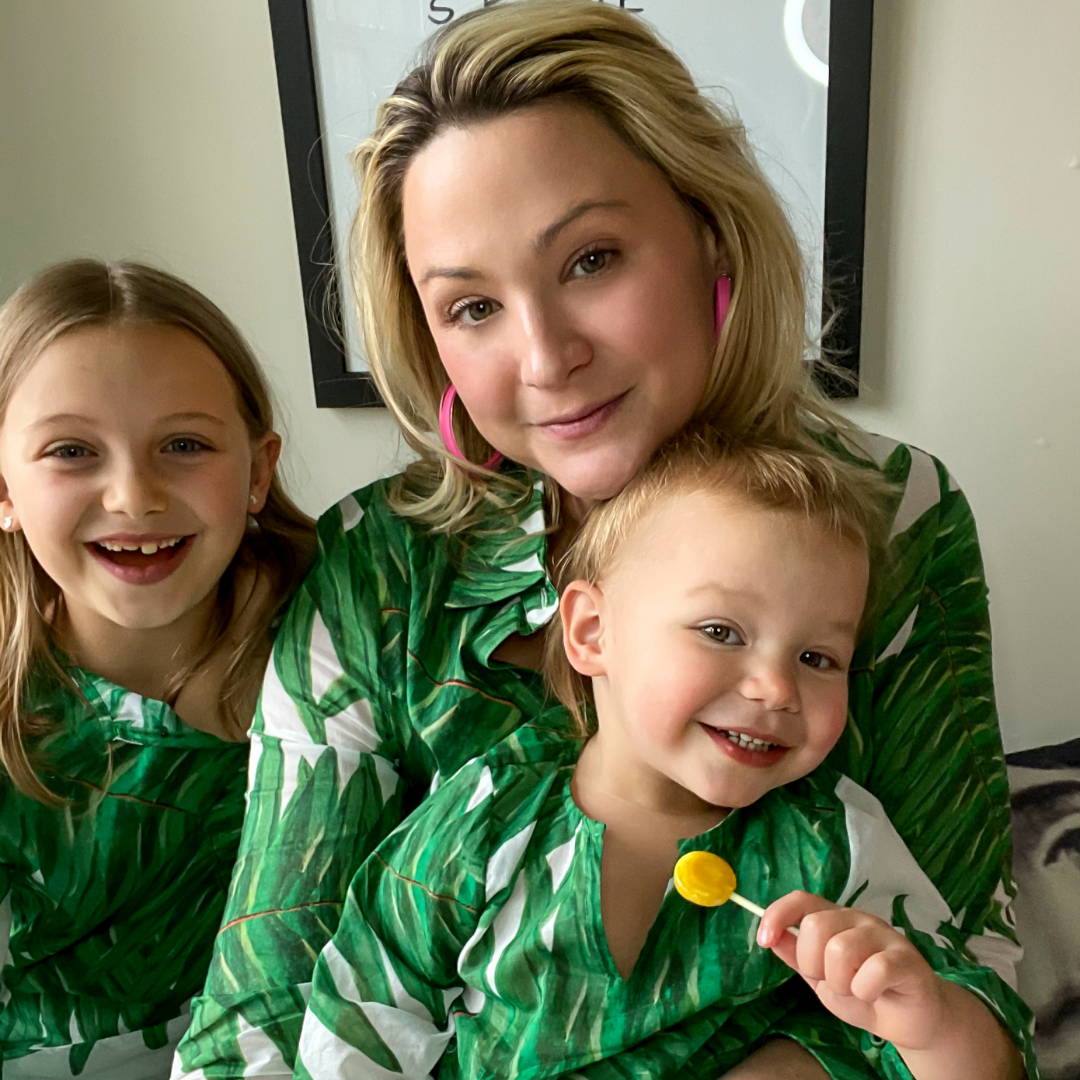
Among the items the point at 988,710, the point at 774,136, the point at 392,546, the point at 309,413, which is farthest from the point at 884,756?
the point at 309,413

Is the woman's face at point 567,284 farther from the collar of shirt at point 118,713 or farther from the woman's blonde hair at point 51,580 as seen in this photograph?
the collar of shirt at point 118,713

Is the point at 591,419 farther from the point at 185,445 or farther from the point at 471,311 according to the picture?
Result: the point at 185,445

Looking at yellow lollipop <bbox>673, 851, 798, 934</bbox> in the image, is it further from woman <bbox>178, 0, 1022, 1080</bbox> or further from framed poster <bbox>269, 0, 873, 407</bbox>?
framed poster <bbox>269, 0, 873, 407</bbox>

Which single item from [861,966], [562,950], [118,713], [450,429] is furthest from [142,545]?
[861,966]

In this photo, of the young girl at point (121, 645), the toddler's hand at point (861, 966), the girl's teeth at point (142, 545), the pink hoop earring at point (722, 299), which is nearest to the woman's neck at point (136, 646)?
the young girl at point (121, 645)

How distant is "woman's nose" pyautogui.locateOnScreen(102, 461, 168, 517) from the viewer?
1.19 meters

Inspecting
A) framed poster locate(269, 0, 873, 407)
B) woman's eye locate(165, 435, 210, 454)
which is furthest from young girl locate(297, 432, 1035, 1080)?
framed poster locate(269, 0, 873, 407)

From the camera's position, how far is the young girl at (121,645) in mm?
1225

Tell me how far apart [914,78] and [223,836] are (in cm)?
131

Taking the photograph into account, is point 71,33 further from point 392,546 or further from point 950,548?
point 950,548

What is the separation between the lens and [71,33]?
6.08ft

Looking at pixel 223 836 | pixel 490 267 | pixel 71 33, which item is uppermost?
pixel 71 33

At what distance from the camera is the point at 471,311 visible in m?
1.12

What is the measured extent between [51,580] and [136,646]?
0.14m
